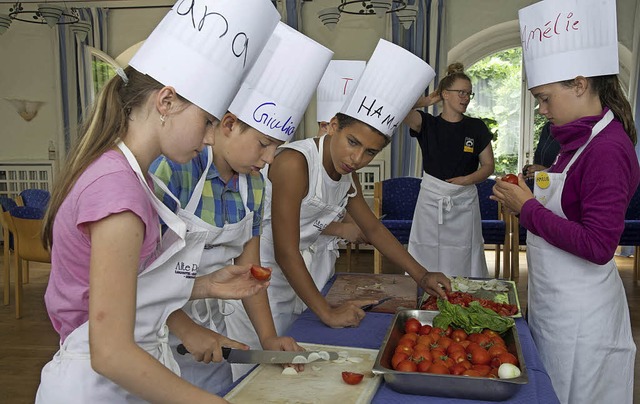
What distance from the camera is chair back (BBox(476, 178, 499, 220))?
200 inches

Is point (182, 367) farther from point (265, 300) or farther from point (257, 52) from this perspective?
point (257, 52)

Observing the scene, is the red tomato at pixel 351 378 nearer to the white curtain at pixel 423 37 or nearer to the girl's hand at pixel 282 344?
the girl's hand at pixel 282 344

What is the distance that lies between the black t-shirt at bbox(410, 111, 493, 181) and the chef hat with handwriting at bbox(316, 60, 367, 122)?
0.73 meters

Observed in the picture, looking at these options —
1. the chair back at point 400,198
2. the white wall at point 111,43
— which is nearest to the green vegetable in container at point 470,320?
the chair back at point 400,198

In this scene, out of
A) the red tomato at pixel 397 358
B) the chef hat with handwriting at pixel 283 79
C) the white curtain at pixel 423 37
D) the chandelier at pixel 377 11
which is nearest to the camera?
the red tomato at pixel 397 358

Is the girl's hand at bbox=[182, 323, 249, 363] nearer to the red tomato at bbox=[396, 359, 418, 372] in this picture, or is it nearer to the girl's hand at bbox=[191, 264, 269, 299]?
the girl's hand at bbox=[191, 264, 269, 299]

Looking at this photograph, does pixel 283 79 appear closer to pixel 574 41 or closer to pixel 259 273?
pixel 259 273

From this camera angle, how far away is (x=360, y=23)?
611 centimetres

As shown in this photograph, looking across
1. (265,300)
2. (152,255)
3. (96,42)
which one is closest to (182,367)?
(265,300)

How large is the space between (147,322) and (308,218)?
3.12ft

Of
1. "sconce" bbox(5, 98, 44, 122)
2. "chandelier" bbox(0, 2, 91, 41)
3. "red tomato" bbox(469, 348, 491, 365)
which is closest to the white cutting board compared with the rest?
"red tomato" bbox(469, 348, 491, 365)

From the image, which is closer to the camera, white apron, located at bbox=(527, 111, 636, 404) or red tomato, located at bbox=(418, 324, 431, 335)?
red tomato, located at bbox=(418, 324, 431, 335)

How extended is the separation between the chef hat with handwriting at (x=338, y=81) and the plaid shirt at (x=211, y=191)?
1.56 metres

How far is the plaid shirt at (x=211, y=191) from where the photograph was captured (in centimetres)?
125
